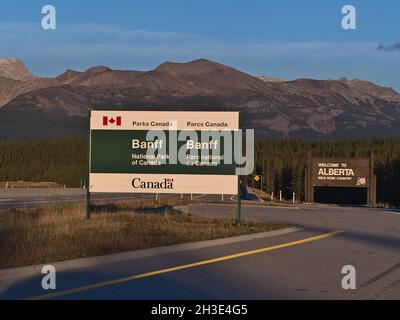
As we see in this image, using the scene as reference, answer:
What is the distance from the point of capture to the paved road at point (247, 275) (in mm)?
A: 10656

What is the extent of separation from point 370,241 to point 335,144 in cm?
13071

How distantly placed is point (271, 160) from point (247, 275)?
105 metres

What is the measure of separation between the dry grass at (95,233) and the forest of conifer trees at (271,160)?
227 ft

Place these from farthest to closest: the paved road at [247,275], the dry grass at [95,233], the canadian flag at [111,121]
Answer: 1. the canadian flag at [111,121]
2. the dry grass at [95,233]
3. the paved road at [247,275]

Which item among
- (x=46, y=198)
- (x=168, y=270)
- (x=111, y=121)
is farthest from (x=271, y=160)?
(x=168, y=270)

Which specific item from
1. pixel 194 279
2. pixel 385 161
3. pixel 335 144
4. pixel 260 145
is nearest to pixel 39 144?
pixel 260 145

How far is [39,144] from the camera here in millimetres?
147625

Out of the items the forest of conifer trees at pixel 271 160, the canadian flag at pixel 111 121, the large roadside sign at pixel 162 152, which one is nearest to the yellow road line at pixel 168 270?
the large roadside sign at pixel 162 152

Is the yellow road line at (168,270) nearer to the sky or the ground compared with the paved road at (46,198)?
nearer to the sky

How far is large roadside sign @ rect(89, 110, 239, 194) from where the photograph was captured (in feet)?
72.9

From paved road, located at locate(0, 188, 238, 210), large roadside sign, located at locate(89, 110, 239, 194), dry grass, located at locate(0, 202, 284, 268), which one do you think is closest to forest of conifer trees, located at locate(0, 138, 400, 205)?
paved road, located at locate(0, 188, 238, 210)

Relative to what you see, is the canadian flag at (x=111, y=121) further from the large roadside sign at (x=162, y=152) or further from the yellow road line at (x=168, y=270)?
the yellow road line at (x=168, y=270)
